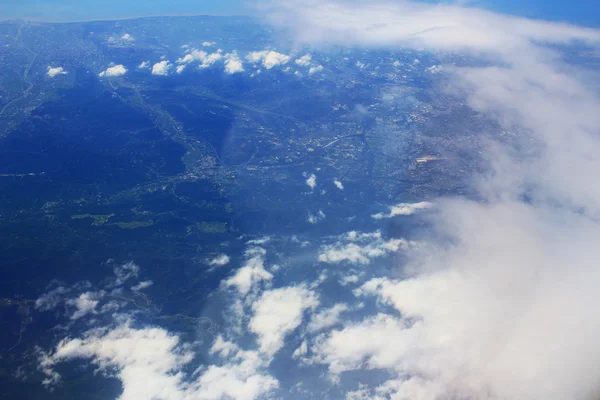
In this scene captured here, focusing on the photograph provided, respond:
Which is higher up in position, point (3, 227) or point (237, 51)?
point (237, 51)

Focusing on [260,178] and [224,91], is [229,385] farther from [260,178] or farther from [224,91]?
[224,91]

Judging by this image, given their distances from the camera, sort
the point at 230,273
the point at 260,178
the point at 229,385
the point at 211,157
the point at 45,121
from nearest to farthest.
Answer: the point at 229,385, the point at 230,273, the point at 260,178, the point at 211,157, the point at 45,121

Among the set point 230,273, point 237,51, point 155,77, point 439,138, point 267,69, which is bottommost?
point 230,273

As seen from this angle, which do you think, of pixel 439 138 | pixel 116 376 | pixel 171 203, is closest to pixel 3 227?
pixel 171 203

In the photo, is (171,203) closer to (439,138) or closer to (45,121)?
(45,121)

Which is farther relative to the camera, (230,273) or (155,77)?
(155,77)

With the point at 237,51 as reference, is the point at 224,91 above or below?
below

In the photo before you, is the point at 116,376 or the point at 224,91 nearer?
the point at 116,376

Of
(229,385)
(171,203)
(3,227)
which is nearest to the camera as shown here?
(229,385)

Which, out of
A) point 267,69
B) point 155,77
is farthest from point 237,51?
A: point 155,77
